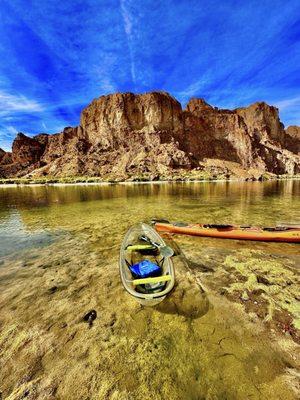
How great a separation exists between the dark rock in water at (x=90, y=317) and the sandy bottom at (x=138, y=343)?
0.11 m

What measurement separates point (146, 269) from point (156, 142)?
11851cm

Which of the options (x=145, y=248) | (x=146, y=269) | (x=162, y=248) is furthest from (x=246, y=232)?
(x=146, y=269)

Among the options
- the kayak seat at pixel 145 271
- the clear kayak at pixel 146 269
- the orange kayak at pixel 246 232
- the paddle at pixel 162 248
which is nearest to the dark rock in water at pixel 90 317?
the clear kayak at pixel 146 269

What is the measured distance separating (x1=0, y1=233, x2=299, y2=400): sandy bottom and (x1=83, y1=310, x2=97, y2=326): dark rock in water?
0.11 meters

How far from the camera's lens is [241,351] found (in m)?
4.43

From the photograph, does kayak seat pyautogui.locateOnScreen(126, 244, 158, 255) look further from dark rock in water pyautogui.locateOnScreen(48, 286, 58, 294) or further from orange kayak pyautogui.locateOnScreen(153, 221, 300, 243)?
orange kayak pyautogui.locateOnScreen(153, 221, 300, 243)

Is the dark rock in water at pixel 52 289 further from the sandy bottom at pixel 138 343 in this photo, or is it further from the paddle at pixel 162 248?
the paddle at pixel 162 248

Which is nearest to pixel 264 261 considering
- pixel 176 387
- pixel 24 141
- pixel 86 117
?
pixel 176 387

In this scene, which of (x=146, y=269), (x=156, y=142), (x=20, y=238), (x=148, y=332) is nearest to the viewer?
(x=148, y=332)

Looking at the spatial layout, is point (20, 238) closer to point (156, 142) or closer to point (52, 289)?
point (52, 289)

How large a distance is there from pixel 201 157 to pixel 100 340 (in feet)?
426

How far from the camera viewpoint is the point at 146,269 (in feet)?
22.6

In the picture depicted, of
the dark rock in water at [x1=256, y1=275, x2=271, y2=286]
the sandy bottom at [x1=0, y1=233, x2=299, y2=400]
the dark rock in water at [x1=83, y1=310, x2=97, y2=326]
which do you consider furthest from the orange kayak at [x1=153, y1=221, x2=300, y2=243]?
the dark rock in water at [x1=83, y1=310, x2=97, y2=326]

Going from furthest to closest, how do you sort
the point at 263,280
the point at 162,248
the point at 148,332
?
1. the point at 162,248
2. the point at 263,280
3. the point at 148,332
